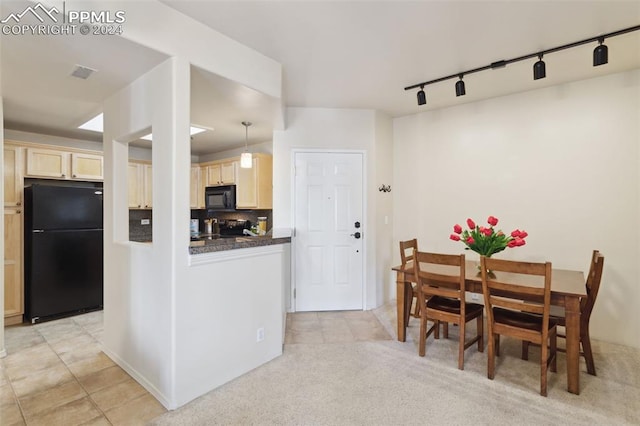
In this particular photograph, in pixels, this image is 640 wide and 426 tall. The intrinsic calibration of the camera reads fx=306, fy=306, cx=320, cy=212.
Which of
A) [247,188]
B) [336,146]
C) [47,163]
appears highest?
[336,146]

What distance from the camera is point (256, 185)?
183 inches

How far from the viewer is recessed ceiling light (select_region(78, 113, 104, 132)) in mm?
3576

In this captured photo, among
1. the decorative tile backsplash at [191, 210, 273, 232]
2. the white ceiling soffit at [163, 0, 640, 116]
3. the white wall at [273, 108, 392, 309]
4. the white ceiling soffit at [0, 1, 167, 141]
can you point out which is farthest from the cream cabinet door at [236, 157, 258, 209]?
the white ceiling soffit at [0, 1, 167, 141]

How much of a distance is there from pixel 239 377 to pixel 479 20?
318 cm

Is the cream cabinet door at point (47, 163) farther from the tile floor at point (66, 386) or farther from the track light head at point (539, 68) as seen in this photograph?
the track light head at point (539, 68)

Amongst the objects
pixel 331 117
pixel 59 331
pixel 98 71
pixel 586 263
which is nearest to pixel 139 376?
pixel 59 331

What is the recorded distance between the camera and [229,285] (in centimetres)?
232

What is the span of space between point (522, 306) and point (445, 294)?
545mm

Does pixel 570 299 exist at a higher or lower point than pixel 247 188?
lower

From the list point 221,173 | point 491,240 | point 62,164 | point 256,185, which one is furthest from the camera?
point 221,173

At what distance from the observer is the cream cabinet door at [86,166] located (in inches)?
162

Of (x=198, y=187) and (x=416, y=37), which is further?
(x=198, y=187)

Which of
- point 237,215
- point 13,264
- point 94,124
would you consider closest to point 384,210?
point 237,215

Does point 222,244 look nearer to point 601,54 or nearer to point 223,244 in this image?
point 223,244
